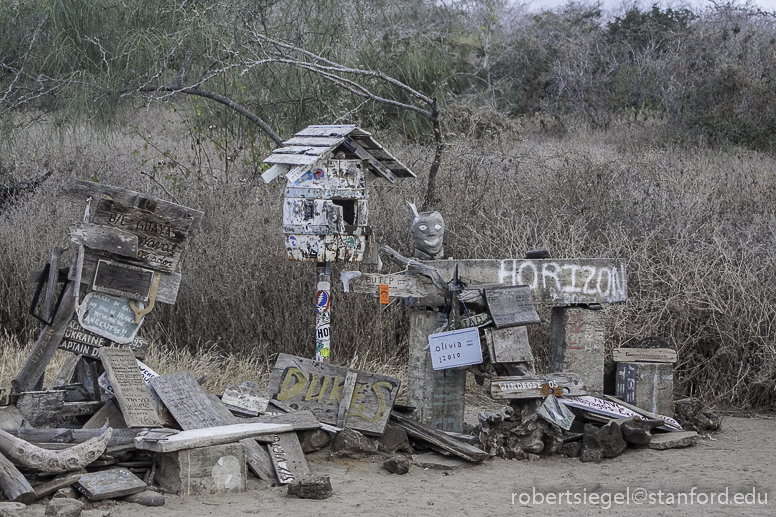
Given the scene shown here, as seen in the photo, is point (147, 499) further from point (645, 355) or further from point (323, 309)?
→ point (645, 355)

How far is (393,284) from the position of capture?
5.03m

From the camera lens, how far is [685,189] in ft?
30.5

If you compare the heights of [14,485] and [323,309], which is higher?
[323,309]

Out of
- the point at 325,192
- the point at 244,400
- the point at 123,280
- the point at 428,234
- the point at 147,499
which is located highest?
the point at 325,192

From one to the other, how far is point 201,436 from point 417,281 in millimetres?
1733

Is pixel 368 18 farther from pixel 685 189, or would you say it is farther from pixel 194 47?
pixel 685 189

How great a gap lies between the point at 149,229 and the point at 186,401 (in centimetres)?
106

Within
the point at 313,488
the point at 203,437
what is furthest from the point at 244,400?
the point at 313,488

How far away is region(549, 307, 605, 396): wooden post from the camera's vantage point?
17.6 ft

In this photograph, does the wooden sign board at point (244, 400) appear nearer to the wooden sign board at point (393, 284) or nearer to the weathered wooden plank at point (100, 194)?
the wooden sign board at point (393, 284)

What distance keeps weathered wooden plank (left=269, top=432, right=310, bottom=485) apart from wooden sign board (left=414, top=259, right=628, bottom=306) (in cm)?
127

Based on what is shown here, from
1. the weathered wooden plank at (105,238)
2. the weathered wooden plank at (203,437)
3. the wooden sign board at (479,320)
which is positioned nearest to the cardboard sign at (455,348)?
the wooden sign board at (479,320)

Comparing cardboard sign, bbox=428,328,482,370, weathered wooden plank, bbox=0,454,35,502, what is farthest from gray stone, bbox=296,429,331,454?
weathered wooden plank, bbox=0,454,35,502

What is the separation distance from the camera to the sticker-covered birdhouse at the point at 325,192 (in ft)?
16.2
